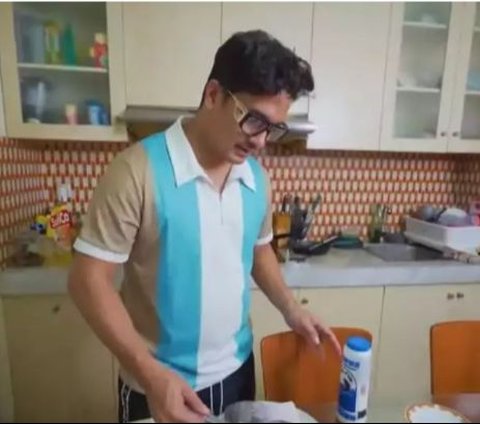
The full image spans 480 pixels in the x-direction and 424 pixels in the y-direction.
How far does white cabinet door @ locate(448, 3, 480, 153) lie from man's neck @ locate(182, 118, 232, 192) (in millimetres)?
1300

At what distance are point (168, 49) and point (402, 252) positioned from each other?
1.40m

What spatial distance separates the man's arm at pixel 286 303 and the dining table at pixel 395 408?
0.15 metres

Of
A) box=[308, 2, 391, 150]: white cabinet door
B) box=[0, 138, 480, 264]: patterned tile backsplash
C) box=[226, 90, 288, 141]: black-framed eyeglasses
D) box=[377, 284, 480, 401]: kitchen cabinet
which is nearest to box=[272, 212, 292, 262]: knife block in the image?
box=[0, 138, 480, 264]: patterned tile backsplash

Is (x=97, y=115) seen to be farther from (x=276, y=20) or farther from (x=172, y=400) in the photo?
(x=172, y=400)

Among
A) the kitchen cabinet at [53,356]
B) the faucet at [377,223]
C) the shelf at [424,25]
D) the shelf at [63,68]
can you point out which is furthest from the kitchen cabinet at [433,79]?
the kitchen cabinet at [53,356]

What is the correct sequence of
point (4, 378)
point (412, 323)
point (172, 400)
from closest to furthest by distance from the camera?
point (172, 400), point (4, 378), point (412, 323)

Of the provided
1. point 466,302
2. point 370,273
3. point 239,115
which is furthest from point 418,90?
point 239,115

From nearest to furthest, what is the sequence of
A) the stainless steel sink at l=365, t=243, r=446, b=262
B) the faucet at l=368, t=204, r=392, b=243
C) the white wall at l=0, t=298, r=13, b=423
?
the white wall at l=0, t=298, r=13, b=423
the stainless steel sink at l=365, t=243, r=446, b=262
the faucet at l=368, t=204, r=392, b=243

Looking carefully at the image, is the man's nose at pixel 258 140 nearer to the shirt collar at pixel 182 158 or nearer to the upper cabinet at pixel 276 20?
the shirt collar at pixel 182 158

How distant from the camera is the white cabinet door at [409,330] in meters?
1.64

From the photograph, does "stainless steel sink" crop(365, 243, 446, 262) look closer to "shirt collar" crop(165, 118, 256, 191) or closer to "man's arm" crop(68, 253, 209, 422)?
"shirt collar" crop(165, 118, 256, 191)

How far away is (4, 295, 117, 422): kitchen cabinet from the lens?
143cm

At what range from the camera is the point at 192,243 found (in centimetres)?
80

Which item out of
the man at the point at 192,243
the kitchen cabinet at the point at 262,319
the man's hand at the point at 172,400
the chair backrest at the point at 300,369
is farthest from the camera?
the kitchen cabinet at the point at 262,319
